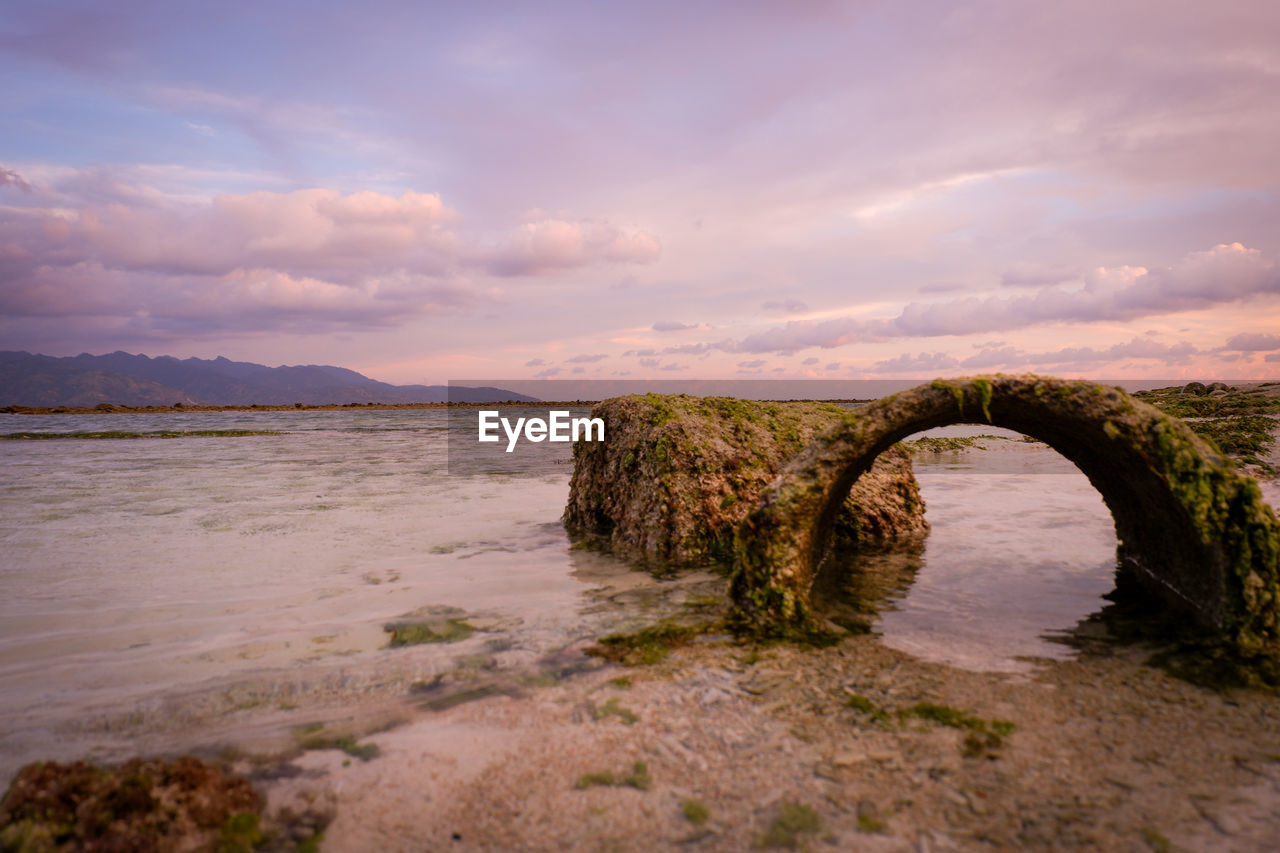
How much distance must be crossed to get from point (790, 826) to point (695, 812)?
36 cm

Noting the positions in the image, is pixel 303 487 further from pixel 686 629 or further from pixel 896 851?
pixel 896 851

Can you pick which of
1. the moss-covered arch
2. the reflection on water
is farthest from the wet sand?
the moss-covered arch

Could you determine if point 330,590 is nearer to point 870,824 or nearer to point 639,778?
point 639,778

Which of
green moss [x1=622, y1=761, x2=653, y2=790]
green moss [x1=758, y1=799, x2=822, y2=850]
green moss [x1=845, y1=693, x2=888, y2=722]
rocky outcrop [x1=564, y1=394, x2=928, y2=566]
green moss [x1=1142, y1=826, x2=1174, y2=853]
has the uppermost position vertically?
rocky outcrop [x1=564, y1=394, x2=928, y2=566]

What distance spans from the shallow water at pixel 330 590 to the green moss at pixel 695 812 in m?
1.65

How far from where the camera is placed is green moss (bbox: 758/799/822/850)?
2.24m

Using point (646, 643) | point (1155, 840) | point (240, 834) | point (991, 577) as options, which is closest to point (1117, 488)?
point (991, 577)

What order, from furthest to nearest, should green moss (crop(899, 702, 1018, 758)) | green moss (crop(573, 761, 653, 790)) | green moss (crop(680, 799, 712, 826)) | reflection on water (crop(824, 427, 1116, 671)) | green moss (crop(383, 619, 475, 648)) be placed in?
green moss (crop(383, 619, 475, 648)), reflection on water (crop(824, 427, 1116, 671)), green moss (crop(899, 702, 1018, 758)), green moss (crop(573, 761, 653, 790)), green moss (crop(680, 799, 712, 826))

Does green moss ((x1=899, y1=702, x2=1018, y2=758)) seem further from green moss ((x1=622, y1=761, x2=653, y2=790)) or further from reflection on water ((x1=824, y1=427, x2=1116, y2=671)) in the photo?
green moss ((x1=622, y1=761, x2=653, y2=790))

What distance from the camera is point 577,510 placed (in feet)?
27.9

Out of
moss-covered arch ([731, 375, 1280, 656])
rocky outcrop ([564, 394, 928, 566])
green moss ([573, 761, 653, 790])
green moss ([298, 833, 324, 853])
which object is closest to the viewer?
green moss ([298, 833, 324, 853])

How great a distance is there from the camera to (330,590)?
5.72 m

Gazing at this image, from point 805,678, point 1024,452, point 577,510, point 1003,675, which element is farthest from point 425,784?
point 1024,452

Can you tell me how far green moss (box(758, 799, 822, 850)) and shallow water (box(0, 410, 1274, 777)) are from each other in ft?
6.29
